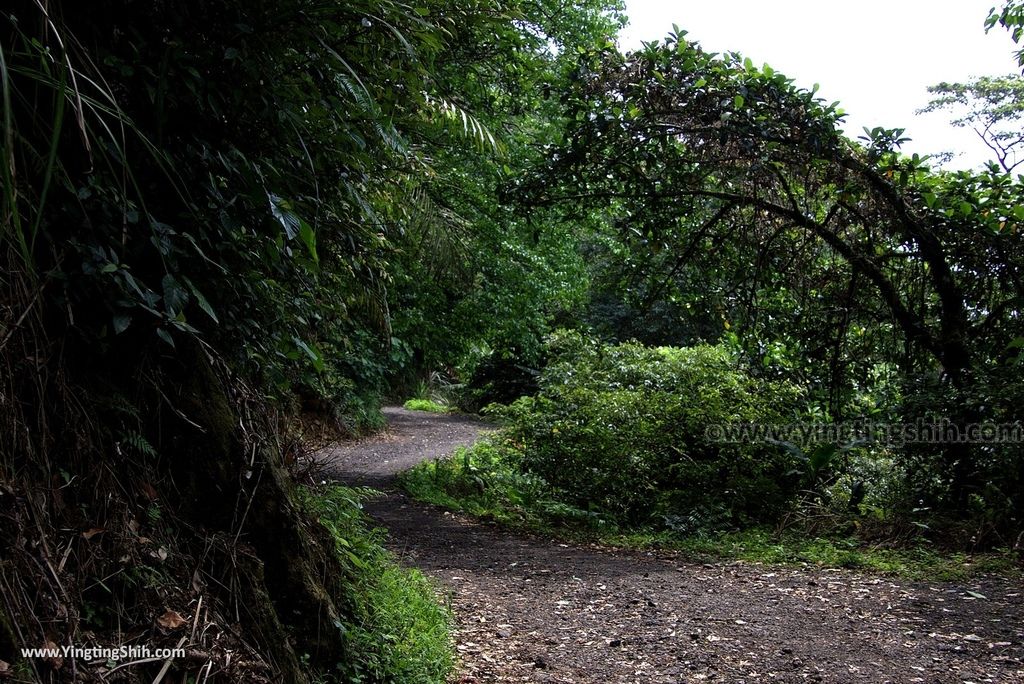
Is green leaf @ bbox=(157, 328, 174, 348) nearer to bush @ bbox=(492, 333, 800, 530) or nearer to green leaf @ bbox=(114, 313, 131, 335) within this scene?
green leaf @ bbox=(114, 313, 131, 335)

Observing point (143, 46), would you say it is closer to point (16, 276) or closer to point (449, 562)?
point (16, 276)

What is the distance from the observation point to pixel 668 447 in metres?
8.29

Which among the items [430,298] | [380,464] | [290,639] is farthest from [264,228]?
[380,464]

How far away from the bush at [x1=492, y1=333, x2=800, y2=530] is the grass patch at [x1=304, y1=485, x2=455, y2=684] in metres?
4.09

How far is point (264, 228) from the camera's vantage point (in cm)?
273

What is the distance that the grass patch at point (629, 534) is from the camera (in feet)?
19.3

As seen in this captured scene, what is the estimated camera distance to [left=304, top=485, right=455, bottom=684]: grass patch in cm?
312

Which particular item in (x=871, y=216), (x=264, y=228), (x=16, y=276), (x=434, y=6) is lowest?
(x=16, y=276)

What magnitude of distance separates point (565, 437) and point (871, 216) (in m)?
4.09

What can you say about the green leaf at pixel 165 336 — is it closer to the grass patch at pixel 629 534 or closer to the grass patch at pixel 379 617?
the grass patch at pixel 379 617

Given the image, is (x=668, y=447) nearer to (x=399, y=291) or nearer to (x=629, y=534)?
(x=629, y=534)

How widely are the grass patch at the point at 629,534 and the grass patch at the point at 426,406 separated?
11196 millimetres

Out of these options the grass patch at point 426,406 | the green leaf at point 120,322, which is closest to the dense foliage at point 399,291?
the green leaf at point 120,322

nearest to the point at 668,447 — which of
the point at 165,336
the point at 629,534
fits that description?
the point at 629,534
